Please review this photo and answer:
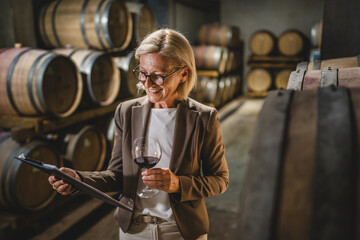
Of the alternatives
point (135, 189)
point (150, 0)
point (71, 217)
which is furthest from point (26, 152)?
point (150, 0)

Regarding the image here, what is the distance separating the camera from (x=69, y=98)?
134 inches

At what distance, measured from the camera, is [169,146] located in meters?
1.64

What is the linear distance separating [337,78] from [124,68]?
372cm

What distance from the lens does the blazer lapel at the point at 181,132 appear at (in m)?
1.56

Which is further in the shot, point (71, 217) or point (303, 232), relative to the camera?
point (71, 217)

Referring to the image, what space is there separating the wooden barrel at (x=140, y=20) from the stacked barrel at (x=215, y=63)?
2.01 metres

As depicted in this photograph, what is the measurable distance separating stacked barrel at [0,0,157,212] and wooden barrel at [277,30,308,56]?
22.6 feet

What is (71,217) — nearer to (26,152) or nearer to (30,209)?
(30,209)

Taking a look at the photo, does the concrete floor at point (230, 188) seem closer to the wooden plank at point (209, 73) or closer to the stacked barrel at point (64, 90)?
the stacked barrel at point (64, 90)

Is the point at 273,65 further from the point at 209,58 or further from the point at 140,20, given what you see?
the point at 140,20

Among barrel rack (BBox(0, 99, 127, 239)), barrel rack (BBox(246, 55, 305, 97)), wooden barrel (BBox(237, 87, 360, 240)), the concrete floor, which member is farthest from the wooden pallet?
barrel rack (BBox(246, 55, 305, 97))

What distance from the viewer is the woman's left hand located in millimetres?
1329

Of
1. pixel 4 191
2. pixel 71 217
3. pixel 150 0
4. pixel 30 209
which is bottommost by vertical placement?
pixel 71 217

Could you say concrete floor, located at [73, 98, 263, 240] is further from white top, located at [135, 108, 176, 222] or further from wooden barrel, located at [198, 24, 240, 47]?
wooden barrel, located at [198, 24, 240, 47]
